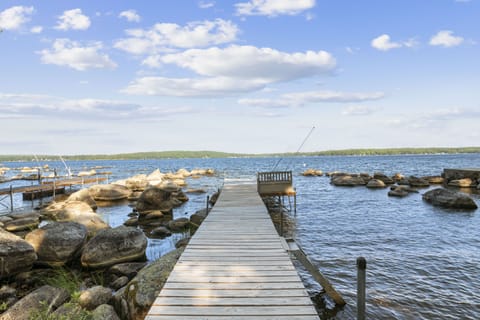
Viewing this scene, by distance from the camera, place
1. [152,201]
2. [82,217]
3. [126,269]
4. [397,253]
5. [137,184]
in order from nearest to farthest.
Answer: [126,269] < [397,253] < [82,217] < [152,201] < [137,184]

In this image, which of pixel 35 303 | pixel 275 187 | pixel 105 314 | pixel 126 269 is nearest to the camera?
pixel 105 314

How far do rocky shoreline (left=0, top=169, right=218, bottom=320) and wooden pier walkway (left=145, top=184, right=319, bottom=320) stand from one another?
1000 millimetres

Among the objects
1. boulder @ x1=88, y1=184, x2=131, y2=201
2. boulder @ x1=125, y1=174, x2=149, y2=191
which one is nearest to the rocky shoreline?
boulder @ x1=88, y1=184, x2=131, y2=201

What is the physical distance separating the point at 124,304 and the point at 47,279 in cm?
457

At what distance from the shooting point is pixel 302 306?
4.95m

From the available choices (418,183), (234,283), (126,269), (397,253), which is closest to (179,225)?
(126,269)

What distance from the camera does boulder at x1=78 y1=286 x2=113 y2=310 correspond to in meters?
7.10

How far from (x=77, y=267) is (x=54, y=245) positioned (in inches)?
46.5

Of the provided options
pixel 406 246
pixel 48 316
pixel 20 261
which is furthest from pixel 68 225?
pixel 406 246

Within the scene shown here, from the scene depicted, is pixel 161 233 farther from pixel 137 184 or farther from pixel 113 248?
pixel 137 184

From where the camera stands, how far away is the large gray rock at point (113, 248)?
420 inches

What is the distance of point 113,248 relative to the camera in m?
10.9

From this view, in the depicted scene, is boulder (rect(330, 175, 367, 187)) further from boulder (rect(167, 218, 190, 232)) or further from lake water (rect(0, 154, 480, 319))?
boulder (rect(167, 218, 190, 232))

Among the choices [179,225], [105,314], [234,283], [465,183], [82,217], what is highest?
[234,283]
